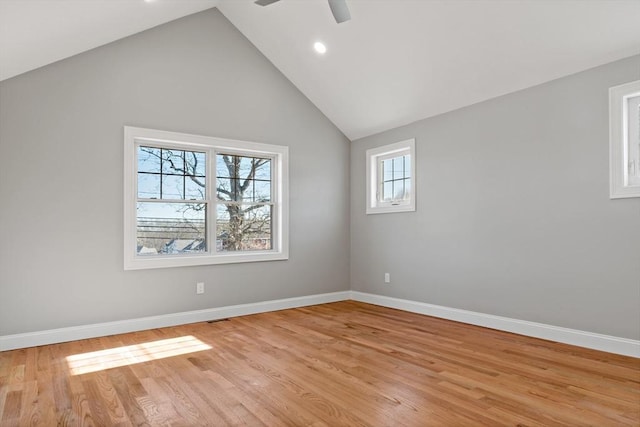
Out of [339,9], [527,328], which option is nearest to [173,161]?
[339,9]

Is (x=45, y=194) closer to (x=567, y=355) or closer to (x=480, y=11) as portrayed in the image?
(x=480, y=11)

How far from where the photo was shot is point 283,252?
538 centimetres

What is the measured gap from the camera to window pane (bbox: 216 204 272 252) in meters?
5.05

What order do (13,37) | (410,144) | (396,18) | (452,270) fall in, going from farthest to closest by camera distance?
1. (410,144)
2. (452,270)
3. (396,18)
4. (13,37)

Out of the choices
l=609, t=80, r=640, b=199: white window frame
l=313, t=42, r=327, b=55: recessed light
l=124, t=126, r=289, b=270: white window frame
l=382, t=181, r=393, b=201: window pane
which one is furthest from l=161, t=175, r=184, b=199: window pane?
l=609, t=80, r=640, b=199: white window frame

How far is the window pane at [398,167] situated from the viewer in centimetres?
543

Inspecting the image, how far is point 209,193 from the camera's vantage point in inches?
193

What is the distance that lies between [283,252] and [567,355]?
10.9ft

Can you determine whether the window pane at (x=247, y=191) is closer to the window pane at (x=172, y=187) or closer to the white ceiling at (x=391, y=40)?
the window pane at (x=172, y=187)

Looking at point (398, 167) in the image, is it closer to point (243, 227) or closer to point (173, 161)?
point (243, 227)

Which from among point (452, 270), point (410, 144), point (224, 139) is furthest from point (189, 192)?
point (452, 270)

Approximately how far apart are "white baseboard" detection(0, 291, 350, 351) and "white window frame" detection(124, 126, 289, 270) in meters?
0.56

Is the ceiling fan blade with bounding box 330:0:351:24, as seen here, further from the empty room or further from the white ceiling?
the white ceiling

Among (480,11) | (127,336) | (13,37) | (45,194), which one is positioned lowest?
(127,336)
